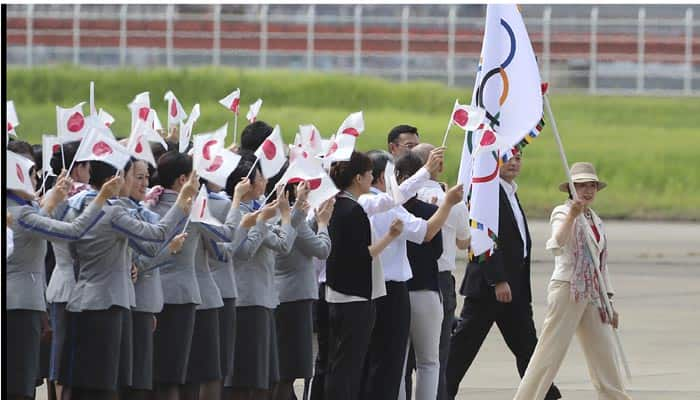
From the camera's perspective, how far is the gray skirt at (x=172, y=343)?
7.90 metres

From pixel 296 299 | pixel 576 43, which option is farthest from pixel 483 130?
pixel 576 43

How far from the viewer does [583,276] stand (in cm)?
934

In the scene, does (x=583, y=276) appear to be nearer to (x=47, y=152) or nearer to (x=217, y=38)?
(x=47, y=152)

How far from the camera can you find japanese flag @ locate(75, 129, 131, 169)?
7.23 meters

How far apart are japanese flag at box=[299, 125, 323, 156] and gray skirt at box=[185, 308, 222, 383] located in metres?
0.89

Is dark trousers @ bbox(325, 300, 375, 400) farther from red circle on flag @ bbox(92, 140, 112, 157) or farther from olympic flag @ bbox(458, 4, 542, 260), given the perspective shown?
red circle on flag @ bbox(92, 140, 112, 157)

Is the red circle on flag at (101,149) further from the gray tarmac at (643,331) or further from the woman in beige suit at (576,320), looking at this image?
the gray tarmac at (643,331)

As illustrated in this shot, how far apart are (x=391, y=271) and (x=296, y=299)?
0.50 m

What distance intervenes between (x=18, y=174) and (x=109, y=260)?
0.59 meters

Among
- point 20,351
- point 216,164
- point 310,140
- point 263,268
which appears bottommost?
point 20,351

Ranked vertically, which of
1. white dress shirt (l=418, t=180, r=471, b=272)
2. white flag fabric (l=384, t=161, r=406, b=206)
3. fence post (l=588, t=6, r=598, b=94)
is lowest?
white dress shirt (l=418, t=180, r=471, b=272)

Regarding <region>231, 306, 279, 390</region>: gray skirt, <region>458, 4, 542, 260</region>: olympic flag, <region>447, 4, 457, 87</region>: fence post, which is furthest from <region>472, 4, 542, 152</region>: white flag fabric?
<region>447, 4, 457, 87</region>: fence post

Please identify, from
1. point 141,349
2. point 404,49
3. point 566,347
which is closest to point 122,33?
point 404,49

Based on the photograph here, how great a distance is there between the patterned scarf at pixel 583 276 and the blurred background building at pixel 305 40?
28.0 meters
